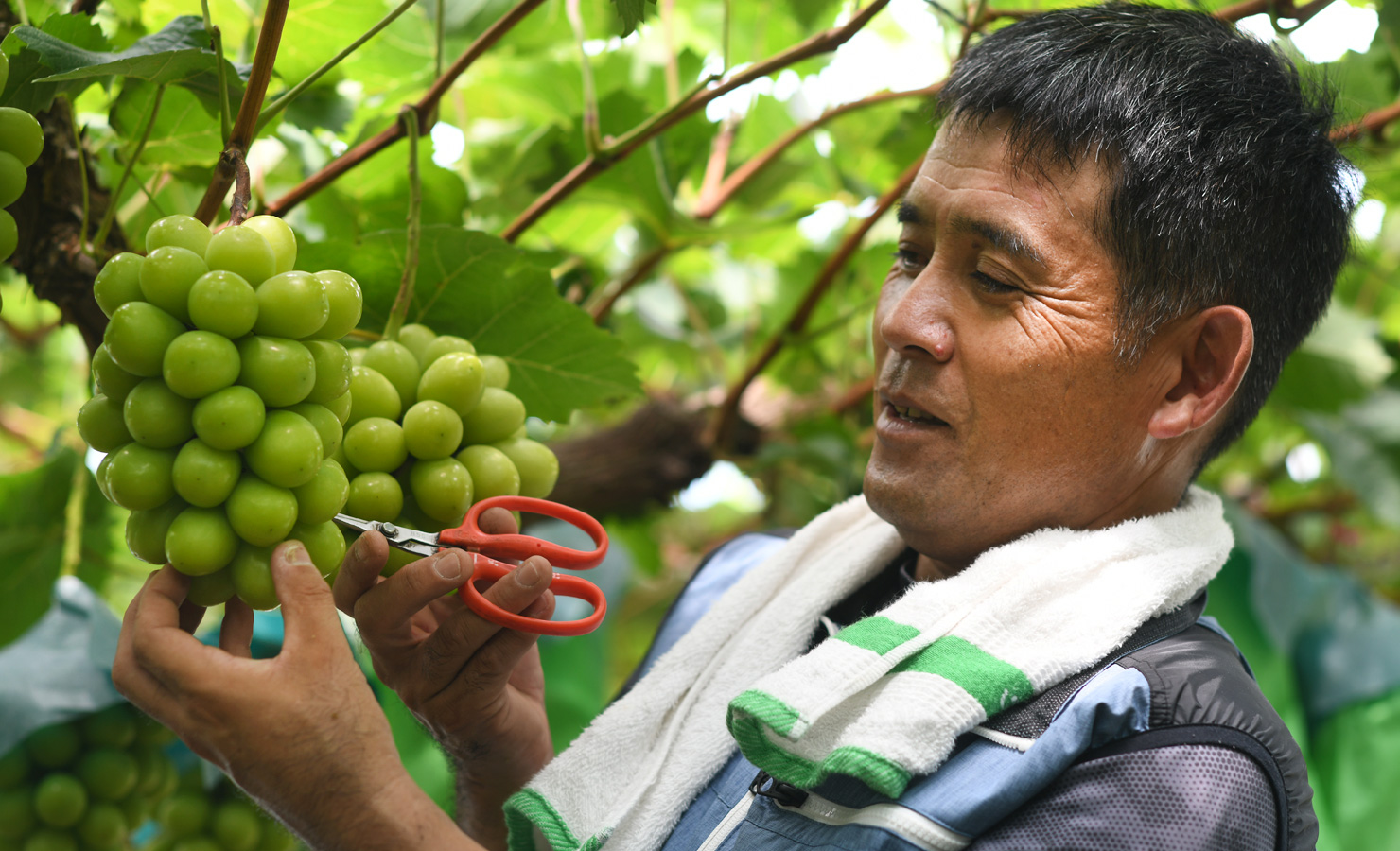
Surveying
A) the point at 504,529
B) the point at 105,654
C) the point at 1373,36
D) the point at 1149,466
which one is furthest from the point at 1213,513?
the point at 105,654

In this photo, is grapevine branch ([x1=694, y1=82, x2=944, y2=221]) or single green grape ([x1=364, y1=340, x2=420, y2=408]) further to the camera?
grapevine branch ([x1=694, y1=82, x2=944, y2=221])

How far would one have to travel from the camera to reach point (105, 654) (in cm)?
107

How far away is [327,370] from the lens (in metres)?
0.58

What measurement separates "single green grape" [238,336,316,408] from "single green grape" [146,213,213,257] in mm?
60

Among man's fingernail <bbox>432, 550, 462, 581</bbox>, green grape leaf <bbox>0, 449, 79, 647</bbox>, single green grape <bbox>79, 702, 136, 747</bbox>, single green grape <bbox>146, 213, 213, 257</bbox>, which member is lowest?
single green grape <bbox>79, 702, 136, 747</bbox>

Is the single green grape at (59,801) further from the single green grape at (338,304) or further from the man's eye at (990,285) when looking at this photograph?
the man's eye at (990,285)

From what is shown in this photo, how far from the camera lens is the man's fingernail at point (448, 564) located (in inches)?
24.6

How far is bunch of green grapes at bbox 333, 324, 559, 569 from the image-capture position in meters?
0.65

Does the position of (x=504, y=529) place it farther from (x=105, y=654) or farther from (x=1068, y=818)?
(x=105, y=654)

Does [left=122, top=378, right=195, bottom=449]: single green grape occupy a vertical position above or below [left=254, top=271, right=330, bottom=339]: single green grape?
below

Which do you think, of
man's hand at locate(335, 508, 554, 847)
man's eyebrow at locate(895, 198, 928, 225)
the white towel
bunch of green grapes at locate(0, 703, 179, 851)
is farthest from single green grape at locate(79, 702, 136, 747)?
man's eyebrow at locate(895, 198, 928, 225)

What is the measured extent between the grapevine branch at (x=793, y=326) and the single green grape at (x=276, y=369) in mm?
825

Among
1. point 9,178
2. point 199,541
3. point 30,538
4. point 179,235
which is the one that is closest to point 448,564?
point 199,541

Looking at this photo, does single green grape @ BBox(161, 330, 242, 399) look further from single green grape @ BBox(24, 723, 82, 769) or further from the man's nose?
single green grape @ BBox(24, 723, 82, 769)
